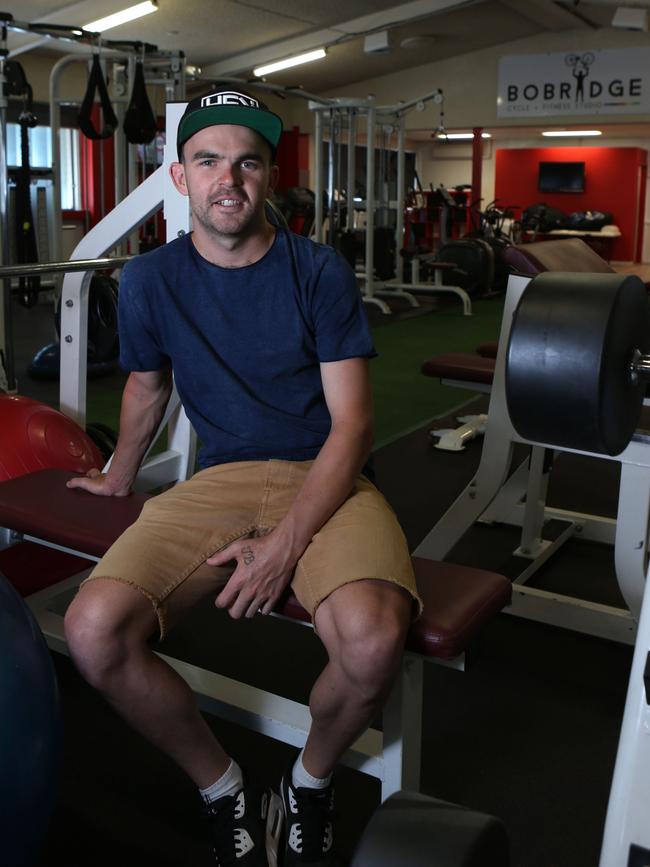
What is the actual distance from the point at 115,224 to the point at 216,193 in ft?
2.98

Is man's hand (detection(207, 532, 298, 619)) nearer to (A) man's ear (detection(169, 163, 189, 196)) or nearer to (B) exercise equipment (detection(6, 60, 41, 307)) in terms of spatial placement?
(A) man's ear (detection(169, 163, 189, 196))

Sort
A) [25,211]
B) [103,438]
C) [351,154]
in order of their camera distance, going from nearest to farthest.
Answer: [103,438] → [25,211] → [351,154]

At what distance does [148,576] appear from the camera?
4.41ft

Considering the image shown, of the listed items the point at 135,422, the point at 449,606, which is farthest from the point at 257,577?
the point at 135,422

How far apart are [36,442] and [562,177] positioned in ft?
46.5

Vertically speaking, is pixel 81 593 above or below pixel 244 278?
below

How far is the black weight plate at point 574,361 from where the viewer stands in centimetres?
78

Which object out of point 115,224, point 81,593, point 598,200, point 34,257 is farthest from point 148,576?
point 598,200

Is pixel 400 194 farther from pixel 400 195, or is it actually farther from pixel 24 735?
pixel 24 735

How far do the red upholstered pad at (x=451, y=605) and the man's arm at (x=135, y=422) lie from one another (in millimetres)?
552

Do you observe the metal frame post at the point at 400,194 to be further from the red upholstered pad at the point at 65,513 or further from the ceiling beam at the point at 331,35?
the red upholstered pad at the point at 65,513

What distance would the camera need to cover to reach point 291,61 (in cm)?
1067

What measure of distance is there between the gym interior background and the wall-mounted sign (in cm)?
2

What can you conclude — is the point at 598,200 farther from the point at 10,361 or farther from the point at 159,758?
the point at 159,758
